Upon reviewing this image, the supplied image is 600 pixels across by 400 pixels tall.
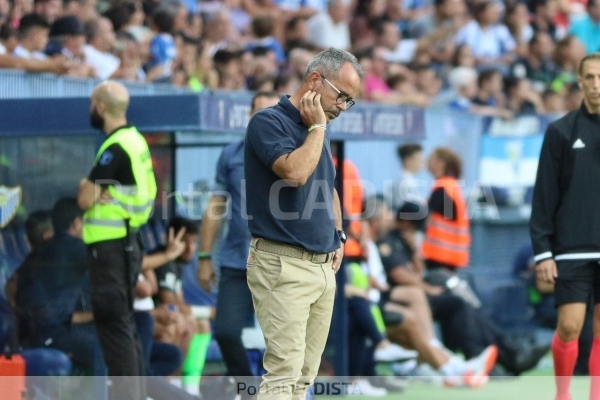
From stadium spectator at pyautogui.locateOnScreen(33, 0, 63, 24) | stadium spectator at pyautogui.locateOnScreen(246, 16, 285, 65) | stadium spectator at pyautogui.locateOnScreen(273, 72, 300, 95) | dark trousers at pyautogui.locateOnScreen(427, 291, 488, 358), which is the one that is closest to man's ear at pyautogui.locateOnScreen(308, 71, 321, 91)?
stadium spectator at pyautogui.locateOnScreen(273, 72, 300, 95)

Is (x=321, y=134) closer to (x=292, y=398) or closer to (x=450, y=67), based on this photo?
(x=292, y=398)

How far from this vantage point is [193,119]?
764 centimetres

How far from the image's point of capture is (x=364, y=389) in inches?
381

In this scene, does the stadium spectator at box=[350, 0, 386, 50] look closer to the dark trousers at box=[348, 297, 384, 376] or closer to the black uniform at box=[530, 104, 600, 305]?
the dark trousers at box=[348, 297, 384, 376]

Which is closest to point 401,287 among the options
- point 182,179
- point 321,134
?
point 182,179

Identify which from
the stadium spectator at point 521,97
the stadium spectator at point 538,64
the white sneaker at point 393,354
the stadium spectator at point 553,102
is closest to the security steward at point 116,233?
the white sneaker at point 393,354

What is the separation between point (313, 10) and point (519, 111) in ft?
9.42

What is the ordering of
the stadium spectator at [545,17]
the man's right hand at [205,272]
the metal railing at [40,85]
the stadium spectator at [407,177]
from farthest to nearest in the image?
the stadium spectator at [545,17]
the stadium spectator at [407,177]
the metal railing at [40,85]
the man's right hand at [205,272]

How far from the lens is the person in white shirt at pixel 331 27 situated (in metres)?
14.8

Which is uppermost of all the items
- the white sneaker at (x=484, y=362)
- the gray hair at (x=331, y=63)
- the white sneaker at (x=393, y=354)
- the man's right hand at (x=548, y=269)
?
the gray hair at (x=331, y=63)

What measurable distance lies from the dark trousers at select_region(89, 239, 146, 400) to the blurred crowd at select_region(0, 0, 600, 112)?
2.33 metres

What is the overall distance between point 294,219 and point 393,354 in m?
4.87

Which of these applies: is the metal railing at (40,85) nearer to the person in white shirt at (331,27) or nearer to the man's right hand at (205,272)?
the man's right hand at (205,272)

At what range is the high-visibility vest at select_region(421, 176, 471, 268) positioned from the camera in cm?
1108
